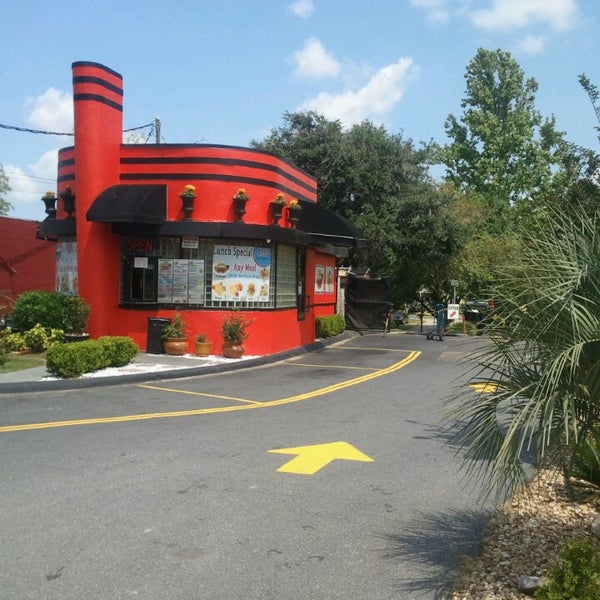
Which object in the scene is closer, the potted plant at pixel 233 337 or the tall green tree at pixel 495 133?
the potted plant at pixel 233 337

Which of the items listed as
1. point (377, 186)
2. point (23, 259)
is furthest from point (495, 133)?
point (23, 259)

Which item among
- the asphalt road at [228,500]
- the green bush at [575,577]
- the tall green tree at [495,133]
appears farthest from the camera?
the tall green tree at [495,133]

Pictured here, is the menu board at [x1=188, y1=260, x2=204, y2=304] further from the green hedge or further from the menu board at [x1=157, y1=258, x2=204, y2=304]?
the green hedge

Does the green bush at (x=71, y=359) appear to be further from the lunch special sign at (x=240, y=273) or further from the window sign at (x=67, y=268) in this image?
the window sign at (x=67, y=268)

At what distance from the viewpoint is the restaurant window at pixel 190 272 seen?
17047 millimetres

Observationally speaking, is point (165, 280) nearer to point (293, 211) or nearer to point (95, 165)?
point (95, 165)

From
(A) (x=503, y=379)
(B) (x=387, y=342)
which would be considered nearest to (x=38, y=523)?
(A) (x=503, y=379)

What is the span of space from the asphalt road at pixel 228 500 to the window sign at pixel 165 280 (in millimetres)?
6012

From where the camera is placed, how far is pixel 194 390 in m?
12.5

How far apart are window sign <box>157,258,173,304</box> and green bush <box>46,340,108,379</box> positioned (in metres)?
3.87

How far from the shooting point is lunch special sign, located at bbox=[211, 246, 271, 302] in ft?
56.1

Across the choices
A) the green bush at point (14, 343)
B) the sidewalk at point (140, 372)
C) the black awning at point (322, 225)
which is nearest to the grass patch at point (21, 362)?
the green bush at point (14, 343)

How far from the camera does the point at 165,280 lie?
1717 cm

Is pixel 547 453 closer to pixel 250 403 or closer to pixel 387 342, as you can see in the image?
pixel 250 403
